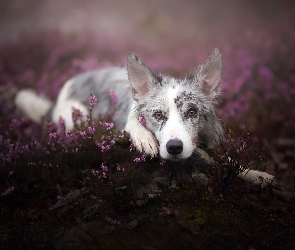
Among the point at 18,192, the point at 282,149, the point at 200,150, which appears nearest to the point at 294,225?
the point at 200,150

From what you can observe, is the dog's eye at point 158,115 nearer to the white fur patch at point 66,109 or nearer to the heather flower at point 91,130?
the heather flower at point 91,130

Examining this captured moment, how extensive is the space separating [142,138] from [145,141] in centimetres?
6

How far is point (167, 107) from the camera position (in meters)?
4.14

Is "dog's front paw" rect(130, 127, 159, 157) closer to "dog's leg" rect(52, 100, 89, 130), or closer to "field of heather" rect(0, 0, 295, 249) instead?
"field of heather" rect(0, 0, 295, 249)

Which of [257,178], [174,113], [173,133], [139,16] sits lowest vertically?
[257,178]

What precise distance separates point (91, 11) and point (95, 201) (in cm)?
1453

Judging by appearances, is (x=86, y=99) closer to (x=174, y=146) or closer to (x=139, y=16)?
(x=174, y=146)

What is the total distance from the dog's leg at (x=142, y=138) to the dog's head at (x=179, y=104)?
8cm

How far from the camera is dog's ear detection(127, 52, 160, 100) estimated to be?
4434 millimetres

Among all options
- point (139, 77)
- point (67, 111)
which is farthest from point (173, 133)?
point (67, 111)

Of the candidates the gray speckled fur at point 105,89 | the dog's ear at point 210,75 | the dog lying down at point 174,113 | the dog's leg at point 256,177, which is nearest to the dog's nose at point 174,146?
the dog lying down at point 174,113

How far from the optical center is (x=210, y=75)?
450 centimetres

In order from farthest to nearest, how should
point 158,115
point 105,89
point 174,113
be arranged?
point 105,89 → point 158,115 → point 174,113

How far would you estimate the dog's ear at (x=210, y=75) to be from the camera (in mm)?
4375
